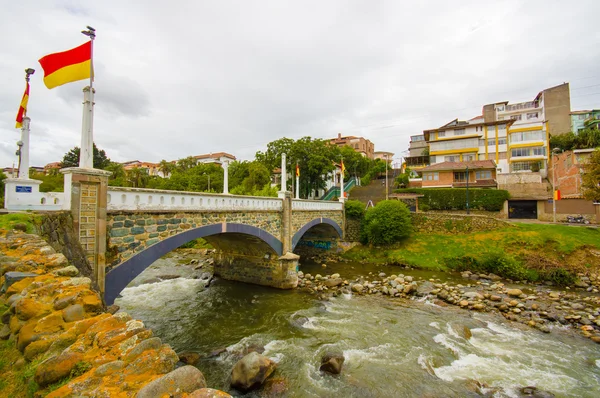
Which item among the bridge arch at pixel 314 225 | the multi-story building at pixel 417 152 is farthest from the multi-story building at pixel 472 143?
the bridge arch at pixel 314 225

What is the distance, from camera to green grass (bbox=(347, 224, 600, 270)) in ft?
67.4

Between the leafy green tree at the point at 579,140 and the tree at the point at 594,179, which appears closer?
the tree at the point at 594,179

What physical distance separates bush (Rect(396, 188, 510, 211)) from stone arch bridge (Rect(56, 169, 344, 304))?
18.9 m

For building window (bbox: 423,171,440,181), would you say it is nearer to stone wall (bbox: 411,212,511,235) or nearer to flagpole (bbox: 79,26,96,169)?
stone wall (bbox: 411,212,511,235)

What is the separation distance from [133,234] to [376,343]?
9.43 m

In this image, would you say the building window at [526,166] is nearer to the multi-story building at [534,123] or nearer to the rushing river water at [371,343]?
the multi-story building at [534,123]

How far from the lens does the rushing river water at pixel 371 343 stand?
8227 mm

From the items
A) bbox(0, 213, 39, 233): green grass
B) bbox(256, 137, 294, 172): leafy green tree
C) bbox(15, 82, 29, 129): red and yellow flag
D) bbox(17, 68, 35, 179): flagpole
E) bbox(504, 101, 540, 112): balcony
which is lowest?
bbox(0, 213, 39, 233): green grass

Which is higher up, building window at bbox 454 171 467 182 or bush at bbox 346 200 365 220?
→ building window at bbox 454 171 467 182

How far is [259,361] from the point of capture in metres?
8.12

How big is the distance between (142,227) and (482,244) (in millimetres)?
24626

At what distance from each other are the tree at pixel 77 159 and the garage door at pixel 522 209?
184ft

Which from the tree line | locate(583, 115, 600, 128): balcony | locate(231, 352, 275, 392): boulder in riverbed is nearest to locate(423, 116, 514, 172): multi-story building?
locate(583, 115, 600, 128): balcony

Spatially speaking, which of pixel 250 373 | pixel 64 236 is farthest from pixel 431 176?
pixel 64 236
